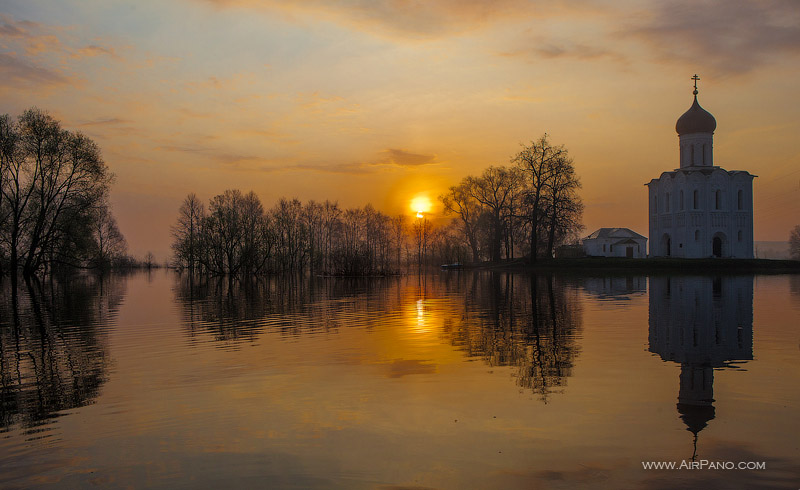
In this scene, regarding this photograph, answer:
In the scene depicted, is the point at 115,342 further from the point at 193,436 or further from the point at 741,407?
the point at 741,407

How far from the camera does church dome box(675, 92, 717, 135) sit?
78938 mm

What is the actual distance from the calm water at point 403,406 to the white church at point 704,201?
2672 inches

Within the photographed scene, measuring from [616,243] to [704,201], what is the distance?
32941 millimetres

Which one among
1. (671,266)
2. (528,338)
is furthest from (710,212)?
(528,338)

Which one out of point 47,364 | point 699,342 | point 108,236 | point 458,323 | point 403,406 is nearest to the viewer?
point 403,406

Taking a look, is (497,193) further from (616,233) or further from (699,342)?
(699,342)

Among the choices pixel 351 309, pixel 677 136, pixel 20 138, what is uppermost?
pixel 677 136

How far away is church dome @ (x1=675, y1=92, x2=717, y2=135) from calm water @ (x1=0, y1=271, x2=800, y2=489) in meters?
72.8

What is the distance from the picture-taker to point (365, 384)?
9383 millimetres

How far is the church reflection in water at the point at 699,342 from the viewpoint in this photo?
7.91 metres

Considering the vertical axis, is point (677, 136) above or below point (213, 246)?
above

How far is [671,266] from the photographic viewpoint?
6462 centimetres

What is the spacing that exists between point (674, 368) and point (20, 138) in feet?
189

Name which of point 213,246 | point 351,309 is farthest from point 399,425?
point 213,246
